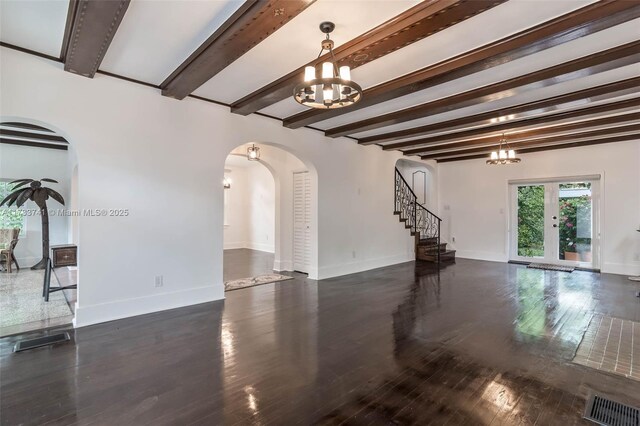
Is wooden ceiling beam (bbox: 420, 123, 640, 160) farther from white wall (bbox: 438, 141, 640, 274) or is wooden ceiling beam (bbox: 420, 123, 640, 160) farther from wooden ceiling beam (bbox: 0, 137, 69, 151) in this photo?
wooden ceiling beam (bbox: 0, 137, 69, 151)

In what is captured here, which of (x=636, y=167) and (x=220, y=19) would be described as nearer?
(x=220, y=19)

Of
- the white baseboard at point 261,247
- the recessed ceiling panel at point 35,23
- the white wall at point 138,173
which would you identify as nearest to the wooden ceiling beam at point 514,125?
the white wall at point 138,173

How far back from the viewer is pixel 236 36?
8.93ft

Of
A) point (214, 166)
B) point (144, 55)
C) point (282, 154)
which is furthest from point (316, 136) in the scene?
point (144, 55)

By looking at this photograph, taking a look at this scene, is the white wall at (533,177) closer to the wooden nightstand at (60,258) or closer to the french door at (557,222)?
the french door at (557,222)

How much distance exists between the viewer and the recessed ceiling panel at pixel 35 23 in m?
2.53

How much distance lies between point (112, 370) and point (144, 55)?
308 centimetres

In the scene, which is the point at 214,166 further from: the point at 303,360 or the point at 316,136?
the point at 303,360

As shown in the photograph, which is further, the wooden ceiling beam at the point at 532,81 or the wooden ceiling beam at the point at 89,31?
the wooden ceiling beam at the point at 532,81

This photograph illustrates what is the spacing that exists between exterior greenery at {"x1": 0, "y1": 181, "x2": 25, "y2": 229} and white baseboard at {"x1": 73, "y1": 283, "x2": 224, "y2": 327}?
18.9 ft

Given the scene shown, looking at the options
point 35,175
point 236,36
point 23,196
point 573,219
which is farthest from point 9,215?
point 573,219

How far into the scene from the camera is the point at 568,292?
5.26m

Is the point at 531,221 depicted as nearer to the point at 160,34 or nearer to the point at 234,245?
the point at 160,34

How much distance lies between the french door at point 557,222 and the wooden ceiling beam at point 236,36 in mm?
8174
